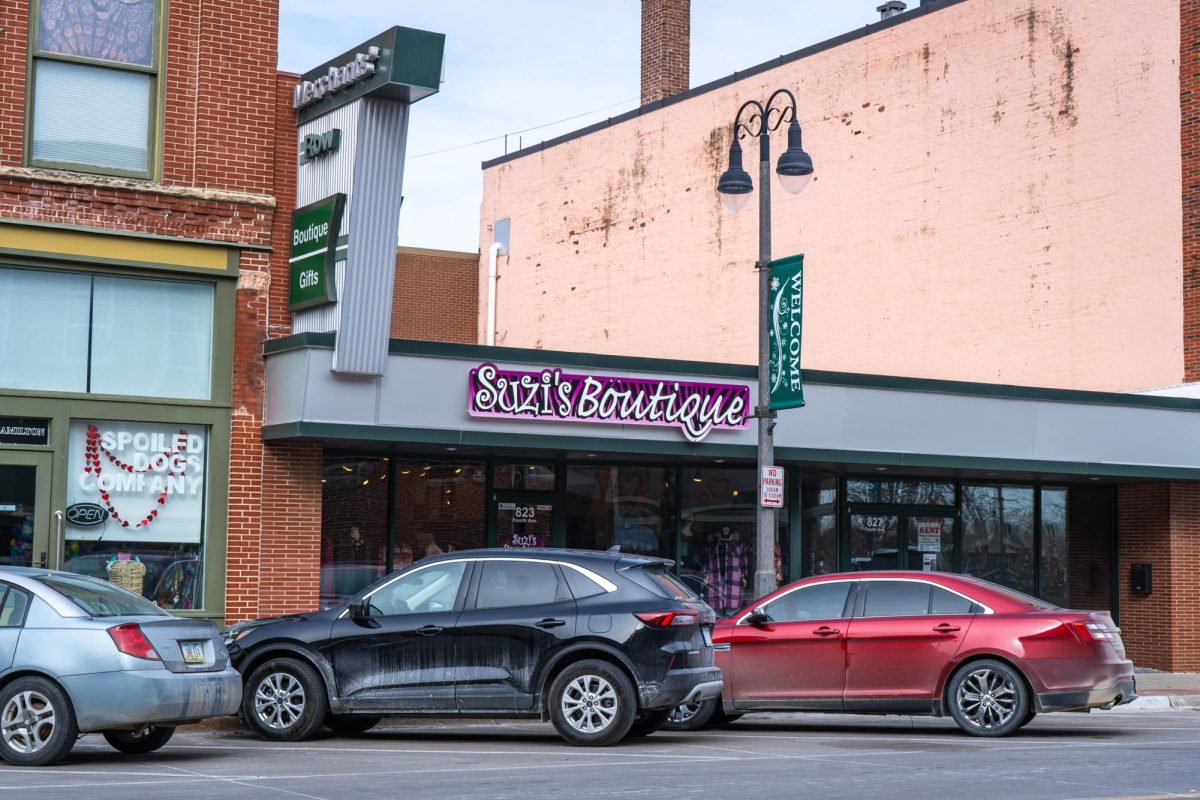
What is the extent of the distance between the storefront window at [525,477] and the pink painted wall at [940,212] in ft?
33.1

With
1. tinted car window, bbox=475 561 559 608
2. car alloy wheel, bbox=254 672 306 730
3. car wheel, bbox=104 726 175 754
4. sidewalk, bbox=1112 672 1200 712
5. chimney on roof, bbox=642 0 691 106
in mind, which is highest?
chimney on roof, bbox=642 0 691 106

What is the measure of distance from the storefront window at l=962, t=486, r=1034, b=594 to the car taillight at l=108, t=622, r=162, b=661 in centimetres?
1599

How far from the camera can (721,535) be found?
2261 cm

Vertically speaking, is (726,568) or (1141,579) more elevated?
(726,568)

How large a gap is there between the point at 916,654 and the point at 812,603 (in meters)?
1.15

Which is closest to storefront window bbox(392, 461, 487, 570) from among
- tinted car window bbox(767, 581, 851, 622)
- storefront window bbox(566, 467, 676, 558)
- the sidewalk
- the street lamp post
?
storefront window bbox(566, 467, 676, 558)

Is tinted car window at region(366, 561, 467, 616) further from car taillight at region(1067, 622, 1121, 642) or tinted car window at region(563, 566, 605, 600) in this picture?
car taillight at region(1067, 622, 1121, 642)

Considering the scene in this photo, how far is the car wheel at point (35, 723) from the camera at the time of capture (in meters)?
11.3

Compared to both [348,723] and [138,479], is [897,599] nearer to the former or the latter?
[348,723]

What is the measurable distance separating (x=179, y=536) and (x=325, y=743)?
5185 mm

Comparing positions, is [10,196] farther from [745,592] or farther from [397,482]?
[745,592]

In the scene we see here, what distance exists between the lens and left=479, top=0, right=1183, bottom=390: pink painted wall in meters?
25.6

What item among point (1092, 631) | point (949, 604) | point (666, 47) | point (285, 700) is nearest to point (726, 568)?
point (949, 604)

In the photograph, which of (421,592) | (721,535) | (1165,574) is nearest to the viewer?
(421,592)
